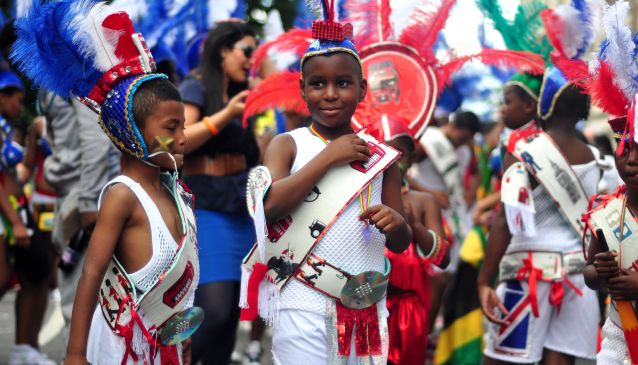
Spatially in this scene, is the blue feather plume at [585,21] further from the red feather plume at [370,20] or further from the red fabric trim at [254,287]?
the red fabric trim at [254,287]

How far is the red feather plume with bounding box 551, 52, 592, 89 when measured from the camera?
4301 millimetres

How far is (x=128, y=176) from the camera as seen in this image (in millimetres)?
3605

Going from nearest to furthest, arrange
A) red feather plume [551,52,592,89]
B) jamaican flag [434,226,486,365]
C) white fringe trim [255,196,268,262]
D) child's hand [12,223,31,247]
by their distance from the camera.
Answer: white fringe trim [255,196,268,262], red feather plume [551,52,592,89], child's hand [12,223,31,247], jamaican flag [434,226,486,365]

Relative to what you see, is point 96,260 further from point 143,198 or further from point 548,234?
point 548,234

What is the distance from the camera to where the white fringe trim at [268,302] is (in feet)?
12.1

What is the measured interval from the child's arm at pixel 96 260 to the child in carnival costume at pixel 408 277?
5.66ft

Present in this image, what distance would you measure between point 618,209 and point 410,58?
177 cm

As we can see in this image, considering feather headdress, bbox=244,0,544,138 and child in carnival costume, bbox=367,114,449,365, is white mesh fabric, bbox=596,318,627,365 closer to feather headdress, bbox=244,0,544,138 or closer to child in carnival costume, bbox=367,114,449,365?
child in carnival costume, bbox=367,114,449,365

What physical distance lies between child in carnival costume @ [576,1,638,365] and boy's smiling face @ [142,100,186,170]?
1613mm

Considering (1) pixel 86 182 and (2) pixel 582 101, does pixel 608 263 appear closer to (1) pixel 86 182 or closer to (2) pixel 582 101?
(2) pixel 582 101

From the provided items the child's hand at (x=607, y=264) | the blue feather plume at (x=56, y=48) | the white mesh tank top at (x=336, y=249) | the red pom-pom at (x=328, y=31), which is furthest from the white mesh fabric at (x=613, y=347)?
the blue feather plume at (x=56, y=48)

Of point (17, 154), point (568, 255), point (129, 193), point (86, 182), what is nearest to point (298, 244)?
point (129, 193)

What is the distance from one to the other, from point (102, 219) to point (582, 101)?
108 inches

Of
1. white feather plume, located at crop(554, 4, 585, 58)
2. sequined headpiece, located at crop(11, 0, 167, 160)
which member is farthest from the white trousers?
white feather plume, located at crop(554, 4, 585, 58)
